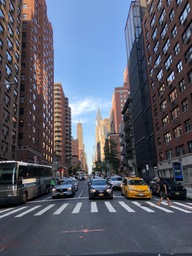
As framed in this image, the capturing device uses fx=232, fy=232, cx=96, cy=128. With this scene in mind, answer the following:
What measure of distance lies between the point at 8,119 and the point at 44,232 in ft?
122

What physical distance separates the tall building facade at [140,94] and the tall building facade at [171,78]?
5586mm

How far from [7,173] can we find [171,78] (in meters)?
31.4

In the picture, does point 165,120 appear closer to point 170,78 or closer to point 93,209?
point 170,78

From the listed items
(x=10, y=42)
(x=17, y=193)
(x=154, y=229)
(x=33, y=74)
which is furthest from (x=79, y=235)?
(x=33, y=74)

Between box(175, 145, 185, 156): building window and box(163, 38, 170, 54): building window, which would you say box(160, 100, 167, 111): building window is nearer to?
Result: box(175, 145, 185, 156): building window

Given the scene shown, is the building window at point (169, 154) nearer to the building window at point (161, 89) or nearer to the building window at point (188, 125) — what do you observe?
the building window at point (188, 125)

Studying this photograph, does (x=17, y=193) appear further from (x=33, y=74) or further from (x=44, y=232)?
(x=33, y=74)

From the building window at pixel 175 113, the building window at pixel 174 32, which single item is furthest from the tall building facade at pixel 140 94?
the building window at pixel 174 32

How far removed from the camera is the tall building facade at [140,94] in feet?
176

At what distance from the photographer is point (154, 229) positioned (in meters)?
8.00

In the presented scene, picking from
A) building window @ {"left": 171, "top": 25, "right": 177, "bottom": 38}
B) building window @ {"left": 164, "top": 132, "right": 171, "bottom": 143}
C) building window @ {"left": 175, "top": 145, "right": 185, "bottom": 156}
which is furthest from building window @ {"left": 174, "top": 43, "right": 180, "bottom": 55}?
building window @ {"left": 175, "top": 145, "right": 185, "bottom": 156}

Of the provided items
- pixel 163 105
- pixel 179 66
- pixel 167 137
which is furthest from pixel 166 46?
pixel 167 137

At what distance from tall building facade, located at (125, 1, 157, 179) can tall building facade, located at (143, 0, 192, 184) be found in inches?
220

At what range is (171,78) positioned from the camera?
3894cm
